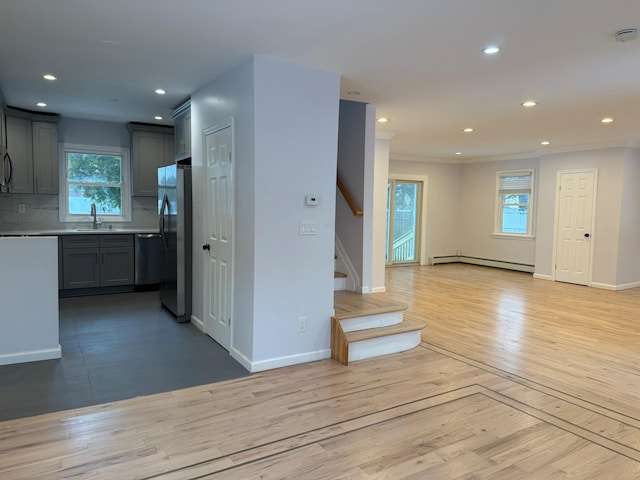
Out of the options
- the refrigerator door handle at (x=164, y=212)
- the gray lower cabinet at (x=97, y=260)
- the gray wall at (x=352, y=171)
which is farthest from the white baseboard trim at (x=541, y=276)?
the gray lower cabinet at (x=97, y=260)

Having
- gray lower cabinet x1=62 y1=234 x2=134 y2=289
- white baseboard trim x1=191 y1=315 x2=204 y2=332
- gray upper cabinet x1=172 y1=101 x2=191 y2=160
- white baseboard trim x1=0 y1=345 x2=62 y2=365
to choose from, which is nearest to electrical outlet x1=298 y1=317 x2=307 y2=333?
white baseboard trim x1=191 y1=315 x2=204 y2=332

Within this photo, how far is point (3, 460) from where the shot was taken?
2275mm

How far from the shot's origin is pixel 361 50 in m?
3.21

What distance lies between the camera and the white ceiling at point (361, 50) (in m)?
2.57

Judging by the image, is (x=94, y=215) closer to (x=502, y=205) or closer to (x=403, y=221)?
(x=403, y=221)

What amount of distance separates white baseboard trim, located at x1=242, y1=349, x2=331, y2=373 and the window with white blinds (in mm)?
7022

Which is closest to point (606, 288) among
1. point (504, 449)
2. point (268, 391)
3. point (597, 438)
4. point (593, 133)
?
point (593, 133)

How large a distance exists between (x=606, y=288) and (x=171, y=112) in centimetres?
749

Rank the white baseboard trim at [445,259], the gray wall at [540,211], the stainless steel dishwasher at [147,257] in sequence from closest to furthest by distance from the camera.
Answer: the stainless steel dishwasher at [147,257] < the gray wall at [540,211] < the white baseboard trim at [445,259]

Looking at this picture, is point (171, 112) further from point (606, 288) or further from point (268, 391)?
point (606, 288)

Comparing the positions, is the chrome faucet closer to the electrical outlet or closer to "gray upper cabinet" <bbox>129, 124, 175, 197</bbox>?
"gray upper cabinet" <bbox>129, 124, 175, 197</bbox>

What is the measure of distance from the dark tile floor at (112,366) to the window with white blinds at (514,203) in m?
7.50

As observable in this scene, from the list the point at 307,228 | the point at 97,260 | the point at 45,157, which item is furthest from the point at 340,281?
the point at 45,157

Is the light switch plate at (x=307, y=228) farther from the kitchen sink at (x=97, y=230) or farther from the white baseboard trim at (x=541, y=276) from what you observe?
the white baseboard trim at (x=541, y=276)
